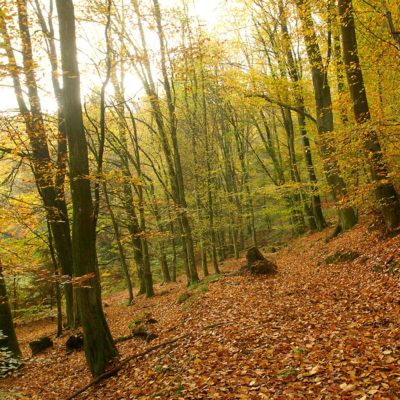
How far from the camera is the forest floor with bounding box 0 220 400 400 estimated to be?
4.69 metres

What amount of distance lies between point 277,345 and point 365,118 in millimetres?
6237

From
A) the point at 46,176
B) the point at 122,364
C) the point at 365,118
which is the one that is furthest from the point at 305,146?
the point at 122,364

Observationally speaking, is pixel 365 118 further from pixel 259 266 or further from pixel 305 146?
pixel 305 146

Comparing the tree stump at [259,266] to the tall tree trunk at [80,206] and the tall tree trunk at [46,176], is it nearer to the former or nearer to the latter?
the tall tree trunk at [46,176]

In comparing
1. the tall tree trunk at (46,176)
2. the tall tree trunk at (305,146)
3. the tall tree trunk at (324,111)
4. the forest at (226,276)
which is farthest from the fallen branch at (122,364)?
the tall tree trunk at (305,146)

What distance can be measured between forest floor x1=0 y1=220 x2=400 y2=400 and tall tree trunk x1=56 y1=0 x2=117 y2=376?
0.81m

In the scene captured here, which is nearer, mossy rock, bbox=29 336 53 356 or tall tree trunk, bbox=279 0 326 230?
mossy rock, bbox=29 336 53 356

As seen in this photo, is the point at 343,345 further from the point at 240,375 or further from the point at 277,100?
the point at 277,100

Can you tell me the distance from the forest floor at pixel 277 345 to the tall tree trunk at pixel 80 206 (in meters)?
0.81

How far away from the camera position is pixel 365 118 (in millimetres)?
8852

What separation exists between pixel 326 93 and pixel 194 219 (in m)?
9.30

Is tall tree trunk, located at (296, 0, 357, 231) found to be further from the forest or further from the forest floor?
the forest floor

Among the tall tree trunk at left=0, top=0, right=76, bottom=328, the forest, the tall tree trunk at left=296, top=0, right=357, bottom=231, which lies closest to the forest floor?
the forest

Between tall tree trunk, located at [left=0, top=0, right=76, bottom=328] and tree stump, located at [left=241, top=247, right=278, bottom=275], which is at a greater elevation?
tall tree trunk, located at [left=0, top=0, right=76, bottom=328]
